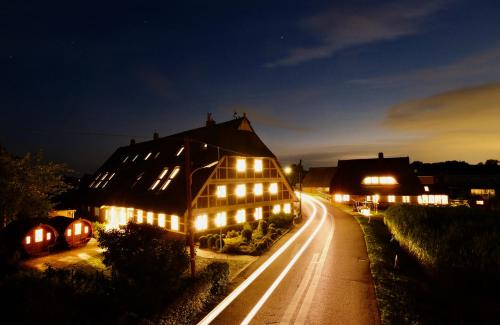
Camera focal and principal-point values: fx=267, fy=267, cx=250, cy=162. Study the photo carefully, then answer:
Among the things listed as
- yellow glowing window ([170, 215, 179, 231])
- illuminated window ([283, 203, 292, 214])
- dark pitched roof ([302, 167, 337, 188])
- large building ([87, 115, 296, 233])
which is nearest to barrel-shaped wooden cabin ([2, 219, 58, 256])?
large building ([87, 115, 296, 233])

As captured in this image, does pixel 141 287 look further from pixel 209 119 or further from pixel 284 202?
pixel 209 119

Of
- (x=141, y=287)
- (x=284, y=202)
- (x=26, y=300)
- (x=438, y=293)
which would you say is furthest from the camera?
(x=284, y=202)

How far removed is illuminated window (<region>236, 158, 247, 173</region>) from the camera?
96.1ft

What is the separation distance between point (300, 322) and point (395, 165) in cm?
4438

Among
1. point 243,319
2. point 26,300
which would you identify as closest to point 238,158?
point 243,319

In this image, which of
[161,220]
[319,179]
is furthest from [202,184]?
[319,179]

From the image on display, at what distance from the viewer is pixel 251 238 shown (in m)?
24.2

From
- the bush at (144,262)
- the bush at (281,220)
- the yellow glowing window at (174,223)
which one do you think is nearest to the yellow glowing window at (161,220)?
the yellow glowing window at (174,223)

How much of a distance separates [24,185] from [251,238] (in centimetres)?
1963

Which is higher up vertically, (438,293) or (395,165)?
(395,165)

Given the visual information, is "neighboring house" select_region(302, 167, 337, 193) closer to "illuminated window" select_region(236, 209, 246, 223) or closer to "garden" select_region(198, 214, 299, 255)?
"garden" select_region(198, 214, 299, 255)

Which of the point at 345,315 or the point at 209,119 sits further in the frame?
the point at 209,119

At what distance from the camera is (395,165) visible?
47.6 m

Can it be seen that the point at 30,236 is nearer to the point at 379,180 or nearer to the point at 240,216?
the point at 240,216
